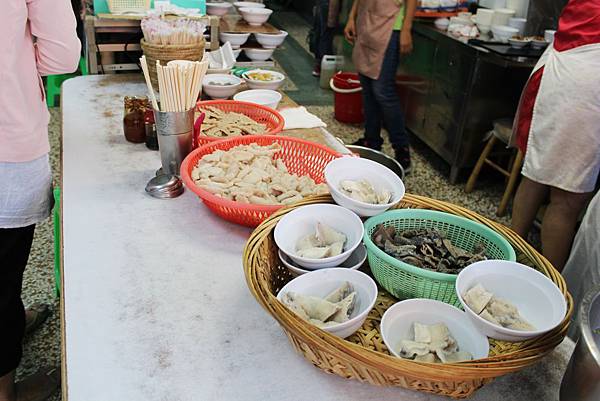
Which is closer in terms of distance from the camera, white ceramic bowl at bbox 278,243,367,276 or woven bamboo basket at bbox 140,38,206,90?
white ceramic bowl at bbox 278,243,367,276

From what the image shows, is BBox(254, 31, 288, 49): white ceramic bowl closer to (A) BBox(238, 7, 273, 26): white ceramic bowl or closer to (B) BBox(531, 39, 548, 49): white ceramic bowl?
(A) BBox(238, 7, 273, 26): white ceramic bowl

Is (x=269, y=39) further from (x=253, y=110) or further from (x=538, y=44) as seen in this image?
(x=538, y=44)

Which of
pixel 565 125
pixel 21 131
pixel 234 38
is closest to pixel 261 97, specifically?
pixel 234 38

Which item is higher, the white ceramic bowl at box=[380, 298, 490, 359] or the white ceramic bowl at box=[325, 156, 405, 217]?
the white ceramic bowl at box=[325, 156, 405, 217]

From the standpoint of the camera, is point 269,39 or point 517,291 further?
point 269,39

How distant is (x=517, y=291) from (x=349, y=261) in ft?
1.10

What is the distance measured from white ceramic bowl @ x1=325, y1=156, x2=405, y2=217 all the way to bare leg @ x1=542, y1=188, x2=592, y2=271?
4.65 feet

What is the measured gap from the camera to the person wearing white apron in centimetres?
216

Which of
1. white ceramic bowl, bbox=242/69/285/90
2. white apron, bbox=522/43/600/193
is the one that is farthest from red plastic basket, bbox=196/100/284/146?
white apron, bbox=522/43/600/193

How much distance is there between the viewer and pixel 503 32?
3.29 meters

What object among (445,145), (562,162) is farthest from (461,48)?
(562,162)

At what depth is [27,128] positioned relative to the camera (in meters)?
1.30

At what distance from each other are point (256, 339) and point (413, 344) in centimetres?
31

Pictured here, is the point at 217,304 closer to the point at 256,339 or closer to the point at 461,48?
the point at 256,339
